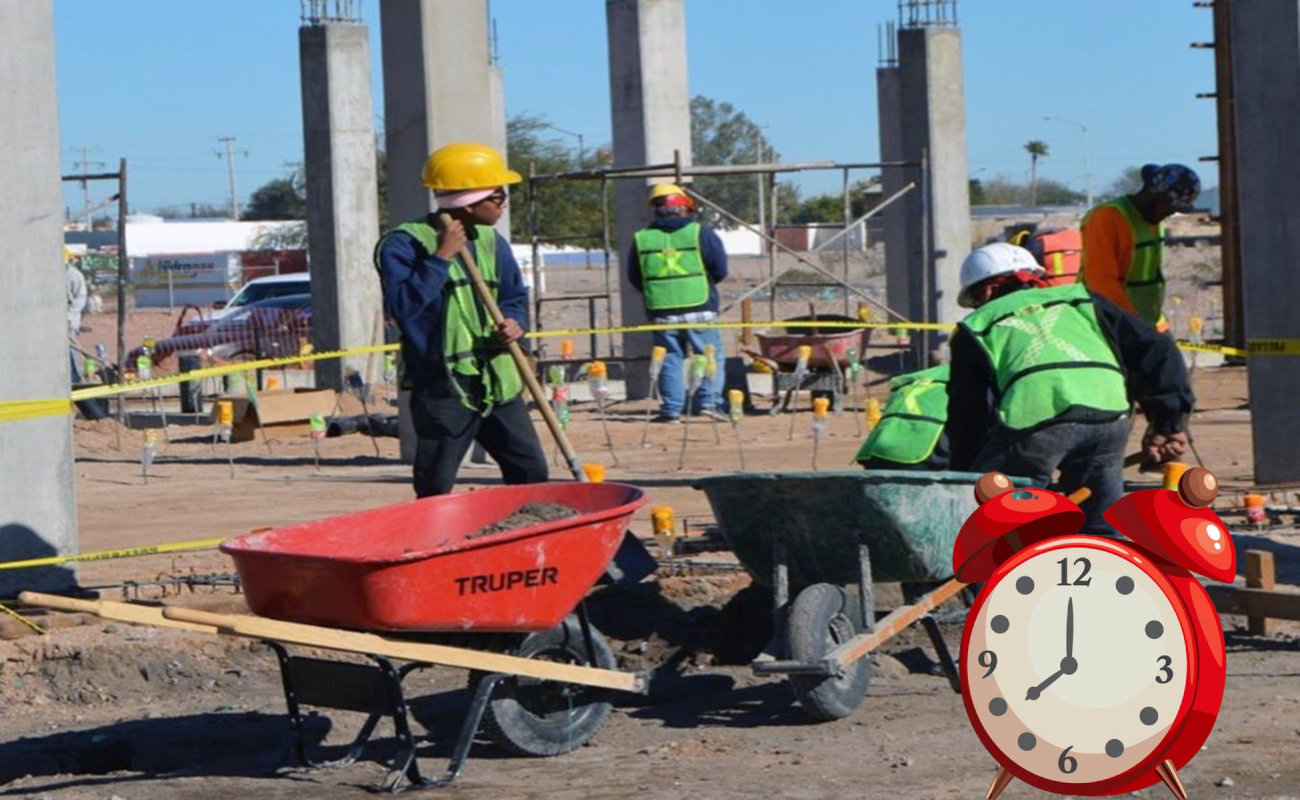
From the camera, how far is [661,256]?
15758 millimetres

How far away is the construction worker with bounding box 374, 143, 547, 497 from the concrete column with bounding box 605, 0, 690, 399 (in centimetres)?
1156

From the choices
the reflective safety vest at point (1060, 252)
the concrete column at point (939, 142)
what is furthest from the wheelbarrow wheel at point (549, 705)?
the concrete column at point (939, 142)

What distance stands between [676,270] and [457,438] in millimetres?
8239

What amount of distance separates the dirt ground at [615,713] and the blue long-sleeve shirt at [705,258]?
434 centimetres

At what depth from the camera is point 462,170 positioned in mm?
7516

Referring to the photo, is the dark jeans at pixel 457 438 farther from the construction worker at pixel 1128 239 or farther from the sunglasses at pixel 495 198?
the construction worker at pixel 1128 239

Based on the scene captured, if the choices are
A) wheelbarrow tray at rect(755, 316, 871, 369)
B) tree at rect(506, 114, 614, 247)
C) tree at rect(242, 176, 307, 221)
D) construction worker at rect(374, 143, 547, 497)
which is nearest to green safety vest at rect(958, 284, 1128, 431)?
construction worker at rect(374, 143, 547, 497)

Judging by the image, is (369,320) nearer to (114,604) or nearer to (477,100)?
(477,100)

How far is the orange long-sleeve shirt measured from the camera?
10195 mm

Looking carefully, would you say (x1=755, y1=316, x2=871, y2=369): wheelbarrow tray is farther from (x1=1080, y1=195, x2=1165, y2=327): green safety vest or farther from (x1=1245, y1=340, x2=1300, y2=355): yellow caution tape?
(x1=1080, y1=195, x2=1165, y2=327): green safety vest

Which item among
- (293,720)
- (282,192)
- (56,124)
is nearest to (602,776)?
(293,720)

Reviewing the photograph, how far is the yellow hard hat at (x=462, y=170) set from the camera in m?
7.50

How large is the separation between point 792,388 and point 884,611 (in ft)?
29.4

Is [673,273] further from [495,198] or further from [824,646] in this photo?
[824,646]
